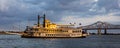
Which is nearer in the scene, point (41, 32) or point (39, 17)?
point (41, 32)

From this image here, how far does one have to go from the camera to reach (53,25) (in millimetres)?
151875

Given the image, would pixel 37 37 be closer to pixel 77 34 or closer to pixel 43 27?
pixel 43 27

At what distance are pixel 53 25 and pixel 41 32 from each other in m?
7.83

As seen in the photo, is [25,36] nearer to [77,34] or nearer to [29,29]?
[29,29]

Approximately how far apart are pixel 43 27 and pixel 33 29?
507cm

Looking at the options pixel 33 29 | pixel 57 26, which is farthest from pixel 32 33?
pixel 57 26

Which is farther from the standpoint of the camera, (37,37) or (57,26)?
(57,26)

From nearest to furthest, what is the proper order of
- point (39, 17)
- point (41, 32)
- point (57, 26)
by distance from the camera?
point (41, 32)
point (57, 26)
point (39, 17)

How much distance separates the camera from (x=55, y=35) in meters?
150

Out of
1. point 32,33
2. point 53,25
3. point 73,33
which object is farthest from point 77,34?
point 32,33

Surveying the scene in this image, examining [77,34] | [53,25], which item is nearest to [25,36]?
[53,25]

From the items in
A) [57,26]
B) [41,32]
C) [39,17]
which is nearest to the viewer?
[41,32]

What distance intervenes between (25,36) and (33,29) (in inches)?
248

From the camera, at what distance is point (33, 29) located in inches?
5832
